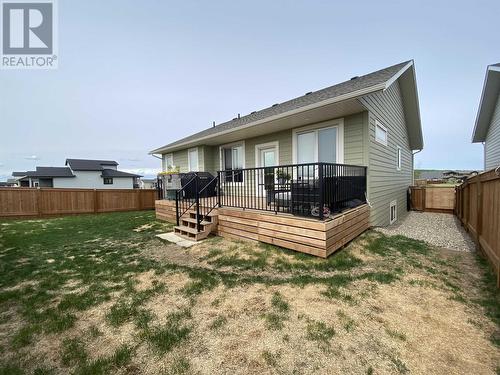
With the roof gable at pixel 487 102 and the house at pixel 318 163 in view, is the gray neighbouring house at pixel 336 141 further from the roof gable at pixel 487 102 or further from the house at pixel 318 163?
the roof gable at pixel 487 102

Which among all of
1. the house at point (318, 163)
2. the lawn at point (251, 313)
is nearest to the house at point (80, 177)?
the house at point (318, 163)

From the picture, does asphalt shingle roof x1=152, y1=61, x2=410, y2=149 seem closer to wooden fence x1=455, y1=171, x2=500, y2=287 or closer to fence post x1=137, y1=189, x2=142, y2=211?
wooden fence x1=455, y1=171, x2=500, y2=287

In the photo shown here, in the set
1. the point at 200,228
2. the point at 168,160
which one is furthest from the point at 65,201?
the point at 200,228

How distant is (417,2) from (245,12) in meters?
6.35

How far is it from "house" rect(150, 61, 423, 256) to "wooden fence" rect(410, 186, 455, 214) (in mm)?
1247

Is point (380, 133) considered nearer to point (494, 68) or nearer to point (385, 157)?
point (385, 157)

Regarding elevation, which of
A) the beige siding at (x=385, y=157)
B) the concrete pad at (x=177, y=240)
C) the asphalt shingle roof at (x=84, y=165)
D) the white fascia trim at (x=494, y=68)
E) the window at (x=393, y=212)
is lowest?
the concrete pad at (x=177, y=240)

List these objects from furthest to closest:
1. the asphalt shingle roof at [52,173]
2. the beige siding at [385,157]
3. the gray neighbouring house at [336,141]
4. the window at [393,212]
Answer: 1. the asphalt shingle roof at [52,173]
2. the window at [393,212]
3. the beige siding at [385,157]
4. the gray neighbouring house at [336,141]

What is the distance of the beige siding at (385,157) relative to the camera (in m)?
6.29

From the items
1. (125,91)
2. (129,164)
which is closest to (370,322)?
(125,91)

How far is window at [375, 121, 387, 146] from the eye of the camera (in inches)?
262

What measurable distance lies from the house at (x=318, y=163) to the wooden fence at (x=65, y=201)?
4970 millimetres

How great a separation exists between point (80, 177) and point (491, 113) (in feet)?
131

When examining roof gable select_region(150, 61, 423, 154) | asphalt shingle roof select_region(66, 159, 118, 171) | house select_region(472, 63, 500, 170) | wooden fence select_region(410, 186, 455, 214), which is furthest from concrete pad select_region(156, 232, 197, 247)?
asphalt shingle roof select_region(66, 159, 118, 171)
